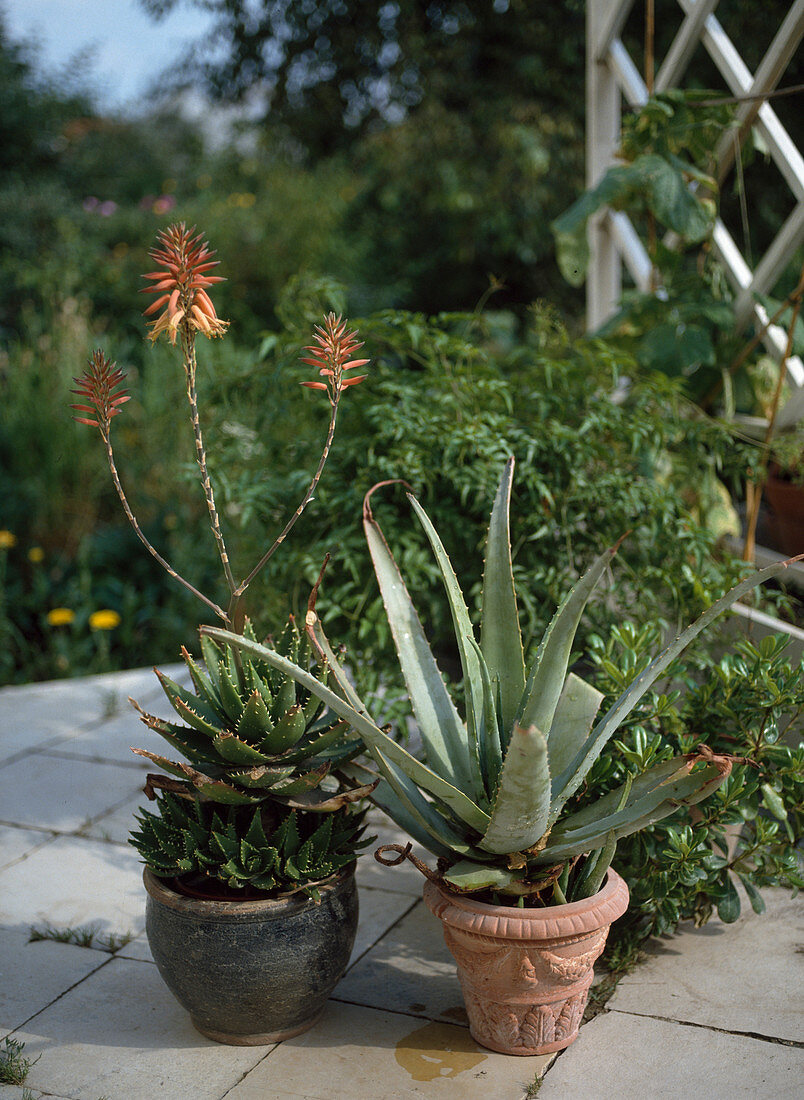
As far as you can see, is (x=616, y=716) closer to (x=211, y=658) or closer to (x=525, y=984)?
(x=525, y=984)

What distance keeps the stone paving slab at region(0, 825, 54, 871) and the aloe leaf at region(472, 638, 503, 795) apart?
1627 mm

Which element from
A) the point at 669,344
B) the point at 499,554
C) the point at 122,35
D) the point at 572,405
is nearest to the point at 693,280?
the point at 669,344

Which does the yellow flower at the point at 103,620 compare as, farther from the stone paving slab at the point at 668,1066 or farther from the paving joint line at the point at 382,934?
the stone paving slab at the point at 668,1066

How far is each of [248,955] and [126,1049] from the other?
38 centimetres

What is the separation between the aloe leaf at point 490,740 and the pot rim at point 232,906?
40cm

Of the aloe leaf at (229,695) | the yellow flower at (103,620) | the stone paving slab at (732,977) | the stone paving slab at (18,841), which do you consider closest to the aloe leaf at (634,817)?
the stone paving slab at (732,977)

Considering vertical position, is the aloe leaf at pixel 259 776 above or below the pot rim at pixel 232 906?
above

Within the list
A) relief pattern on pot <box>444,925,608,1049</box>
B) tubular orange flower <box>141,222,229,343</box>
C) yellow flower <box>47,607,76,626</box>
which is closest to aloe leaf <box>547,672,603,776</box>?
relief pattern on pot <box>444,925,608,1049</box>

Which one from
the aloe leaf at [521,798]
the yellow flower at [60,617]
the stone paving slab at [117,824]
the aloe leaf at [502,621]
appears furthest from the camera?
the yellow flower at [60,617]

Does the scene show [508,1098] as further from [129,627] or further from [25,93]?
[25,93]

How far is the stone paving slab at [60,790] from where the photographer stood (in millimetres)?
3086

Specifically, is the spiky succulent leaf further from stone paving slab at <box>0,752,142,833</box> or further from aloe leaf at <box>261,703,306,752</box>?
stone paving slab at <box>0,752,142,833</box>

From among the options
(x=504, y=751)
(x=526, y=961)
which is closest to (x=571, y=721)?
(x=504, y=751)

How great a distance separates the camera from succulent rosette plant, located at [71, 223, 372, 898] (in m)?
1.79
